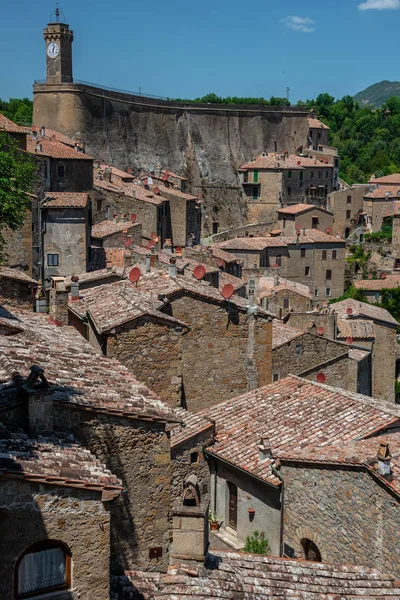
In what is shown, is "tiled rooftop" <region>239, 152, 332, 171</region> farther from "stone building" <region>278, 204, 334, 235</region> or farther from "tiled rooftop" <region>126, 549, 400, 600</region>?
"tiled rooftop" <region>126, 549, 400, 600</region>

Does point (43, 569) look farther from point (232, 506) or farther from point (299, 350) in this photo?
point (299, 350)

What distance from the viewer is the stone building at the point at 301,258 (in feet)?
172

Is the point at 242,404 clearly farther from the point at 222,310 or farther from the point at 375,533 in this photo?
the point at 375,533

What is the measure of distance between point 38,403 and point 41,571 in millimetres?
1781

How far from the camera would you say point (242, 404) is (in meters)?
17.6

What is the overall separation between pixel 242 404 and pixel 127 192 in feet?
99.5

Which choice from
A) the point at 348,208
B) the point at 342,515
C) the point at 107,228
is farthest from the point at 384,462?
the point at 348,208

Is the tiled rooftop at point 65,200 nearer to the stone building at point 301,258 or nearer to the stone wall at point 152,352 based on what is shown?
the stone wall at point 152,352

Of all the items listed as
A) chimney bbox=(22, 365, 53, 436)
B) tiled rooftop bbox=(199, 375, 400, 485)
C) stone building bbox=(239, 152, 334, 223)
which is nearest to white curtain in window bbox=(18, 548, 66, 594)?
chimney bbox=(22, 365, 53, 436)

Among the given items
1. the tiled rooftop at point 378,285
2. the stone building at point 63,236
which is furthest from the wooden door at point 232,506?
the tiled rooftop at point 378,285

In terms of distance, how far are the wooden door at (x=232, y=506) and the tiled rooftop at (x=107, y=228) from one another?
21.3 m

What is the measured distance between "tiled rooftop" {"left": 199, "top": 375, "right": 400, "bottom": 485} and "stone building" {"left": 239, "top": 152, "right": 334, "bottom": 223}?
194 feet

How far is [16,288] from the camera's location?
20.4 metres

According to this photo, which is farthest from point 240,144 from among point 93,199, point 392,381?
point 392,381
